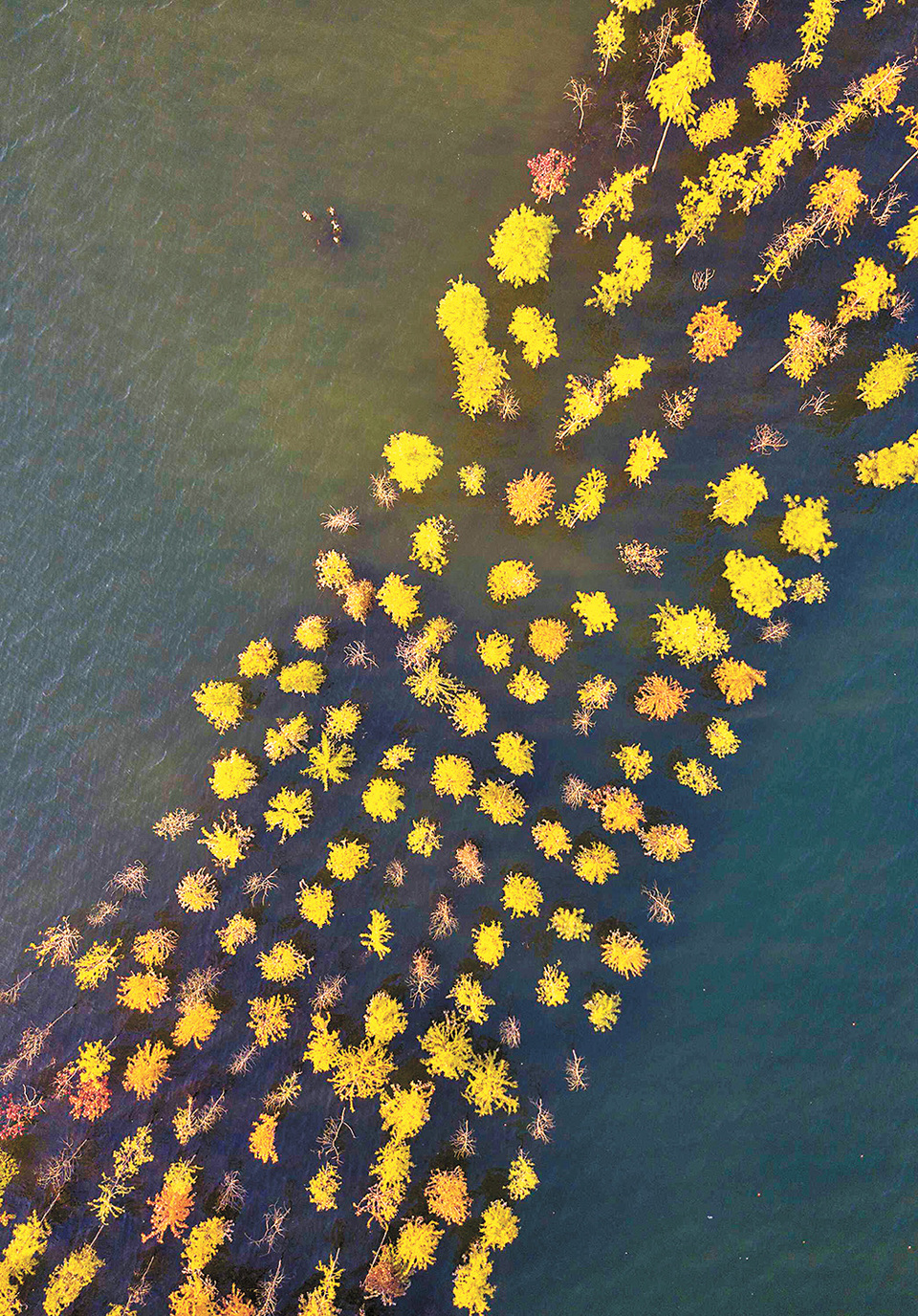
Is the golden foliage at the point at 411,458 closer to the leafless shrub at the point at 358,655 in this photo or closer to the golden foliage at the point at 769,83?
the leafless shrub at the point at 358,655

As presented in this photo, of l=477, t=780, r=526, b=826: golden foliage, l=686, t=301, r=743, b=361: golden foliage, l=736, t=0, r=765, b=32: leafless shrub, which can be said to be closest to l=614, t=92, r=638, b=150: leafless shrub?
l=736, t=0, r=765, b=32: leafless shrub

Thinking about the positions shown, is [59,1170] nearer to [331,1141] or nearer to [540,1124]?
[331,1141]

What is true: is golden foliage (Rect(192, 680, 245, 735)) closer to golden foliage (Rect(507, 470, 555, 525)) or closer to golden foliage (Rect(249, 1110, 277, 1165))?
golden foliage (Rect(507, 470, 555, 525))

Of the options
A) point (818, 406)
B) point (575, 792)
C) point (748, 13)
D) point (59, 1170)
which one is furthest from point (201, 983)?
point (748, 13)

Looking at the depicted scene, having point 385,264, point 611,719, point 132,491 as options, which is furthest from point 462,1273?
point 385,264

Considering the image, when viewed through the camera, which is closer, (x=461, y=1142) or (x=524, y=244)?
(x=524, y=244)
